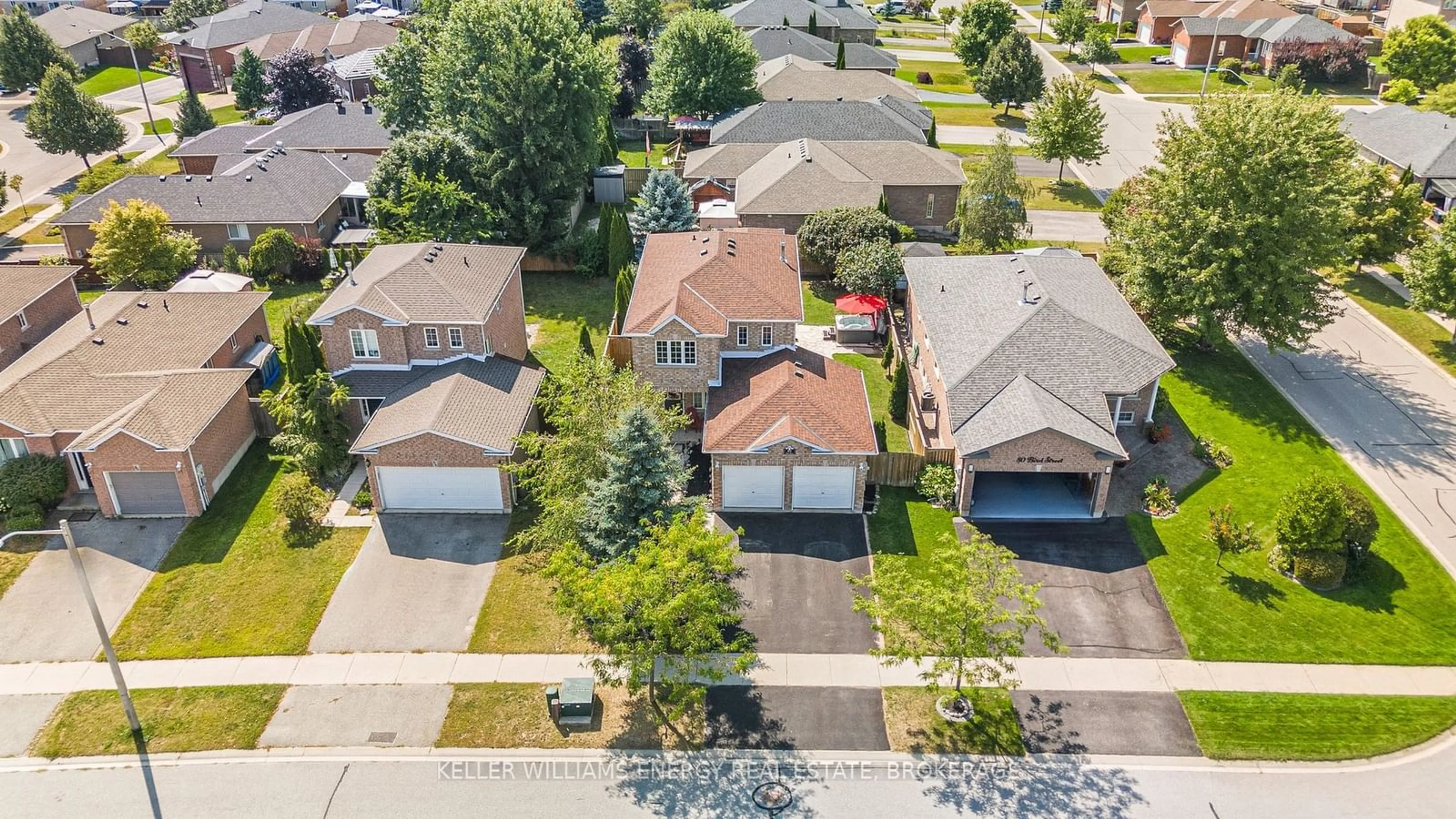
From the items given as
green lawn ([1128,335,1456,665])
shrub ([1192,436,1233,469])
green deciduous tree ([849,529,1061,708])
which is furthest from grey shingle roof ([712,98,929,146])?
green deciduous tree ([849,529,1061,708])

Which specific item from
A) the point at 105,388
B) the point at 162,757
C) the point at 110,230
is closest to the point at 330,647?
the point at 162,757

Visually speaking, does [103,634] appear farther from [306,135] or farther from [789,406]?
[306,135]

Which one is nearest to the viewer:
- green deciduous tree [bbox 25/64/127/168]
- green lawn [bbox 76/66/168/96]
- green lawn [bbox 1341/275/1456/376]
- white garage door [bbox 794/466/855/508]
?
white garage door [bbox 794/466/855/508]

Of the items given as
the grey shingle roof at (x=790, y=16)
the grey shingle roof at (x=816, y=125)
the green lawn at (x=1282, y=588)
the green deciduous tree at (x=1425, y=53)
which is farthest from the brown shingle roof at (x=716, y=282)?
the green deciduous tree at (x=1425, y=53)

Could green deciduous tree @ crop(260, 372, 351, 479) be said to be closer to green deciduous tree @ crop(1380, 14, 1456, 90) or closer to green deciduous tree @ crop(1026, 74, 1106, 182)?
green deciduous tree @ crop(1026, 74, 1106, 182)

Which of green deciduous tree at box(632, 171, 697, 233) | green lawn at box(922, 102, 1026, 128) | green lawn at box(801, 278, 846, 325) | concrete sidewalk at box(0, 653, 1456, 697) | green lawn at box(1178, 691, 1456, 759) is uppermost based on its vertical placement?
green deciduous tree at box(632, 171, 697, 233)

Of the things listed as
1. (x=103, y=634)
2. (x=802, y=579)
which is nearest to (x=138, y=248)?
(x=103, y=634)
